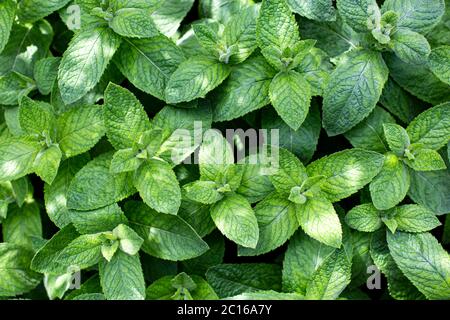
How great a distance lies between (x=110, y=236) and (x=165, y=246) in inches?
6.3

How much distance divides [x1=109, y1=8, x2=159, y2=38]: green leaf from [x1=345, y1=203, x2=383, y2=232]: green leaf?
76cm

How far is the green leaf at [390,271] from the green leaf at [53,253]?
88cm

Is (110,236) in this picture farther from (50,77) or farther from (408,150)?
(408,150)

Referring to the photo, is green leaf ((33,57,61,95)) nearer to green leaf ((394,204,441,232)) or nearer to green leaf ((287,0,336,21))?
green leaf ((287,0,336,21))

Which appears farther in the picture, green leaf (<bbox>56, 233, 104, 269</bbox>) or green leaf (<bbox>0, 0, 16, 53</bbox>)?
green leaf (<bbox>0, 0, 16, 53</bbox>)

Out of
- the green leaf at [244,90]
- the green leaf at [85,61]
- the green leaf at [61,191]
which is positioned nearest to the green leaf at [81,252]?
the green leaf at [61,191]

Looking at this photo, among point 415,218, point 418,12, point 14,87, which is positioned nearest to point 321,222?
point 415,218

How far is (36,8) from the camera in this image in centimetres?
184

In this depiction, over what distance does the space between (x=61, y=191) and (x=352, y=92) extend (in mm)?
903

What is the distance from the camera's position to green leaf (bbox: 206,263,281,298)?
1734 millimetres

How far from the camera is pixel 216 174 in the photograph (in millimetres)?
1658

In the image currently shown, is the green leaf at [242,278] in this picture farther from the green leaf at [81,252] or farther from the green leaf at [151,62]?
the green leaf at [151,62]

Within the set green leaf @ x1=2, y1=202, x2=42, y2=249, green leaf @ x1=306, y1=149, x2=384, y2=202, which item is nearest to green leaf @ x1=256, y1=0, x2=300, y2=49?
green leaf @ x1=306, y1=149, x2=384, y2=202
